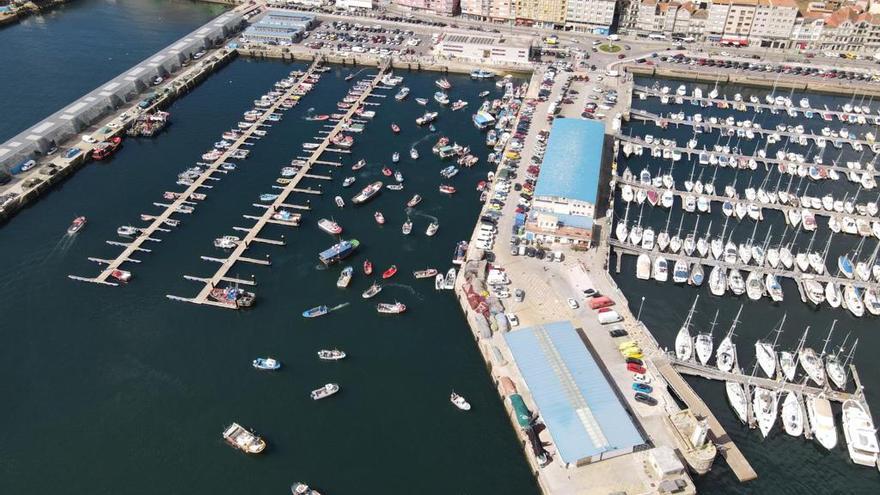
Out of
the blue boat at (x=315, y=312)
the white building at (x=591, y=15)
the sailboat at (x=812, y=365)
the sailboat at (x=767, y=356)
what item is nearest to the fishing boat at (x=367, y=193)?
the blue boat at (x=315, y=312)

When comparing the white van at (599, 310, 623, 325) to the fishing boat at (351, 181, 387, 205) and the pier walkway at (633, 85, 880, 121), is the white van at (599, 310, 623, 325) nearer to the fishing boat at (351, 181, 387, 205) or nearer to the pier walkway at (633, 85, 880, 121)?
the fishing boat at (351, 181, 387, 205)

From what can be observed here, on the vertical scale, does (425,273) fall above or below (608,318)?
below

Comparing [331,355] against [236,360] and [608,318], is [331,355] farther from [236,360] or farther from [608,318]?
[608,318]

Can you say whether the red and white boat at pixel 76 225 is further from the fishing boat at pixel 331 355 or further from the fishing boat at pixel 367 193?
the fishing boat at pixel 331 355

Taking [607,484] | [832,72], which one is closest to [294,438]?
[607,484]

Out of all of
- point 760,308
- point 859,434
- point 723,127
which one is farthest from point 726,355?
point 723,127

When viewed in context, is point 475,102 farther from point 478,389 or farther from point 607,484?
point 607,484
